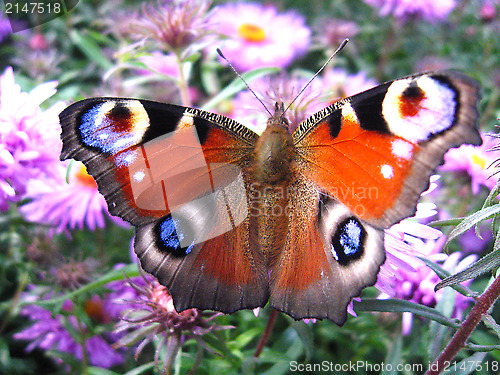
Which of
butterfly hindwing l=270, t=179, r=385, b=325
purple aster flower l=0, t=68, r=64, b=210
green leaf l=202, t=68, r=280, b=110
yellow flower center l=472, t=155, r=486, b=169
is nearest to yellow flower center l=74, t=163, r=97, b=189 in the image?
purple aster flower l=0, t=68, r=64, b=210

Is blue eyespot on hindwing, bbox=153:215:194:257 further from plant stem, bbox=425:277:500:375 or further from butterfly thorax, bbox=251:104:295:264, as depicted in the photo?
plant stem, bbox=425:277:500:375

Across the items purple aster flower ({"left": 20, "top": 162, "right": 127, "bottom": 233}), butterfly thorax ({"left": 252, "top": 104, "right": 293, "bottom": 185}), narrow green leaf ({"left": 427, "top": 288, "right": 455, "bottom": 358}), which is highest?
butterfly thorax ({"left": 252, "top": 104, "right": 293, "bottom": 185})

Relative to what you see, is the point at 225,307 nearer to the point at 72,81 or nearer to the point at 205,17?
the point at 205,17

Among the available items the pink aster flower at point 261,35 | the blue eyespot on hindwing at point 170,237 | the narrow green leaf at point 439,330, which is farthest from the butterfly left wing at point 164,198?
the pink aster flower at point 261,35

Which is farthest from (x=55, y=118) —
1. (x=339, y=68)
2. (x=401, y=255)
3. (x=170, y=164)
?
(x=339, y=68)
